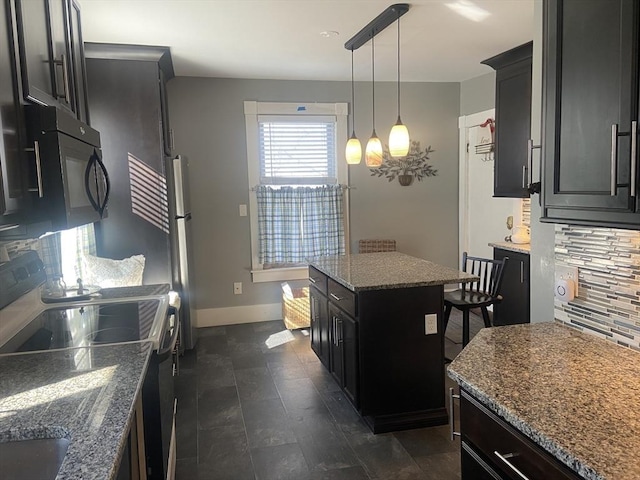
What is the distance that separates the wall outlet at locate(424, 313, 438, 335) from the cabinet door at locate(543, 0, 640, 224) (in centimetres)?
136

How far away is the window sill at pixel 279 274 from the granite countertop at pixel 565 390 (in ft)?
11.4

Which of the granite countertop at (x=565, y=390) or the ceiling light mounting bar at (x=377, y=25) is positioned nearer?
the granite countertop at (x=565, y=390)

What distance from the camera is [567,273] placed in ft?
5.85

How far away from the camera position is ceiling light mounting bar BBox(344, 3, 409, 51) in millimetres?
3041

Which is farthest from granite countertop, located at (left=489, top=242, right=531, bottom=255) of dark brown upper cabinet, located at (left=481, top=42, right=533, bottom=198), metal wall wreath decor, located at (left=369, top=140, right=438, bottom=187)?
metal wall wreath decor, located at (left=369, top=140, right=438, bottom=187)

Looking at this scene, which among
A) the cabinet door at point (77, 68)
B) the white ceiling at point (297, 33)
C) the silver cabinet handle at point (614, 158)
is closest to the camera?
the silver cabinet handle at point (614, 158)

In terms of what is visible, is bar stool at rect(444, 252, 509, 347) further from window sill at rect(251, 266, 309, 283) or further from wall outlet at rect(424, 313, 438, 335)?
window sill at rect(251, 266, 309, 283)

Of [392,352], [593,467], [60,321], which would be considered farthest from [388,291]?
[593,467]

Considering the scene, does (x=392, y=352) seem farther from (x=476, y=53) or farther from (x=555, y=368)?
(x=476, y=53)

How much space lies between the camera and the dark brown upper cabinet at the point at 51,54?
4.64 ft

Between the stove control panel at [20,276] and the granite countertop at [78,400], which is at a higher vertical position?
the stove control panel at [20,276]

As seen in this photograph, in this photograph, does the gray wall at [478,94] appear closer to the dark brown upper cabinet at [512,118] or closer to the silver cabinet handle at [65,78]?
the dark brown upper cabinet at [512,118]

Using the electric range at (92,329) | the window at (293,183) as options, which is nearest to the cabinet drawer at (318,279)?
the electric range at (92,329)

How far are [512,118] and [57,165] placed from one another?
335 centimetres
